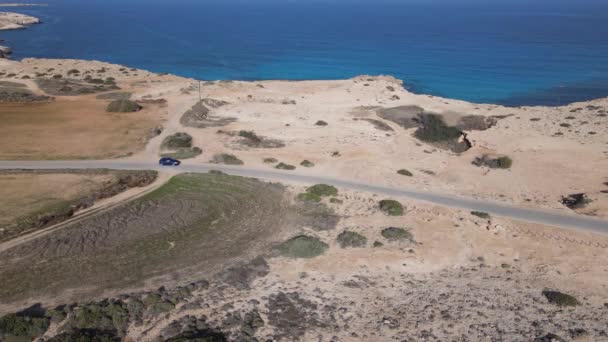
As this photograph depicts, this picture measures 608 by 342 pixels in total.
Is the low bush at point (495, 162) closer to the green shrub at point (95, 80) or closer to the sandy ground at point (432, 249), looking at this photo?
the sandy ground at point (432, 249)

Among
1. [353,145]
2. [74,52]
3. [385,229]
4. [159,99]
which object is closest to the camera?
[385,229]

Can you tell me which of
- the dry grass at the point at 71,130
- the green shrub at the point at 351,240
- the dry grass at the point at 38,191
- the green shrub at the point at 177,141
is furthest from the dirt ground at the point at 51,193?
the green shrub at the point at 351,240

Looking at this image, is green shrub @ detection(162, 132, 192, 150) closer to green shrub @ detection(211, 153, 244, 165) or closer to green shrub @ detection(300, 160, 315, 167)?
green shrub @ detection(211, 153, 244, 165)

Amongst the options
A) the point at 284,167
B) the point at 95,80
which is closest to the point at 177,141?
the point at 284,167

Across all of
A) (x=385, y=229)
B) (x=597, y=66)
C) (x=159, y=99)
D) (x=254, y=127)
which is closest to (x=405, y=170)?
(x=385, y=229)

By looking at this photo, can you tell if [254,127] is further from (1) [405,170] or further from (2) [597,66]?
(2) [597,66]

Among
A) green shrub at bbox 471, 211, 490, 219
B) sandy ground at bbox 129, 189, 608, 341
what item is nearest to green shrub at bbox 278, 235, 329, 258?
sandy ground at bbox 129, 189, 608, 341

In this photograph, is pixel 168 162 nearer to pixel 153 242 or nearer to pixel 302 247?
pixel 153 242
